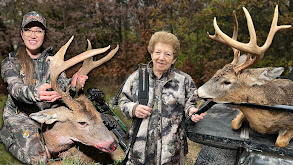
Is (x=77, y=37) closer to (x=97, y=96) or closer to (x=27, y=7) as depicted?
(x=27, y=7)

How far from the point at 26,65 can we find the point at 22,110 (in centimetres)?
62

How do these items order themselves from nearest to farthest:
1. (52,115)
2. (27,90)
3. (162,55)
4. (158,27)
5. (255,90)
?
(255,90)
(162,55)
(27,90)
(52,115)
(158,27)

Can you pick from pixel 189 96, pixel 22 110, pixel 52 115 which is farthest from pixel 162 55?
pixel 22 110

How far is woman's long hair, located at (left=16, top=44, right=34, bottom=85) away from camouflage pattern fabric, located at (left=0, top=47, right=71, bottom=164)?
0.04 meters

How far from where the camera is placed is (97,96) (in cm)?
394

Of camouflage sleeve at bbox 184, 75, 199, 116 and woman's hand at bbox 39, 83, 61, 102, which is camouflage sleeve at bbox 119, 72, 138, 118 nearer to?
camouflage sleeve at bbox 184, 75, 199, 116

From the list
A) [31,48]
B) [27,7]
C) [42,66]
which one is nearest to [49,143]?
[42,66]

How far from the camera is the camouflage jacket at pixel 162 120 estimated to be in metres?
2.48

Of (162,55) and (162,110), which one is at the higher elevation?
(162,55)

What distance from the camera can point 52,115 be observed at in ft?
9.37

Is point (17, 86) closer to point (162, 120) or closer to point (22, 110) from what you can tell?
point (22, 110)

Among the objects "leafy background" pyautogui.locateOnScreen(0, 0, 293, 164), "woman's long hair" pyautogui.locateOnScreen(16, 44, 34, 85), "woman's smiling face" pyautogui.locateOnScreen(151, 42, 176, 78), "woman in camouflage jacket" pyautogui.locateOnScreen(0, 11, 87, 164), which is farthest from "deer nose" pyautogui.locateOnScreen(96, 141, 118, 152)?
"leafy background" pyautogui.locateOnScreen(0, 0, 293, 164)

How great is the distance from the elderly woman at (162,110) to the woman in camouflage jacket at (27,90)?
1.08 meters

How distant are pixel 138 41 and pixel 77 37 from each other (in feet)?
6.77
